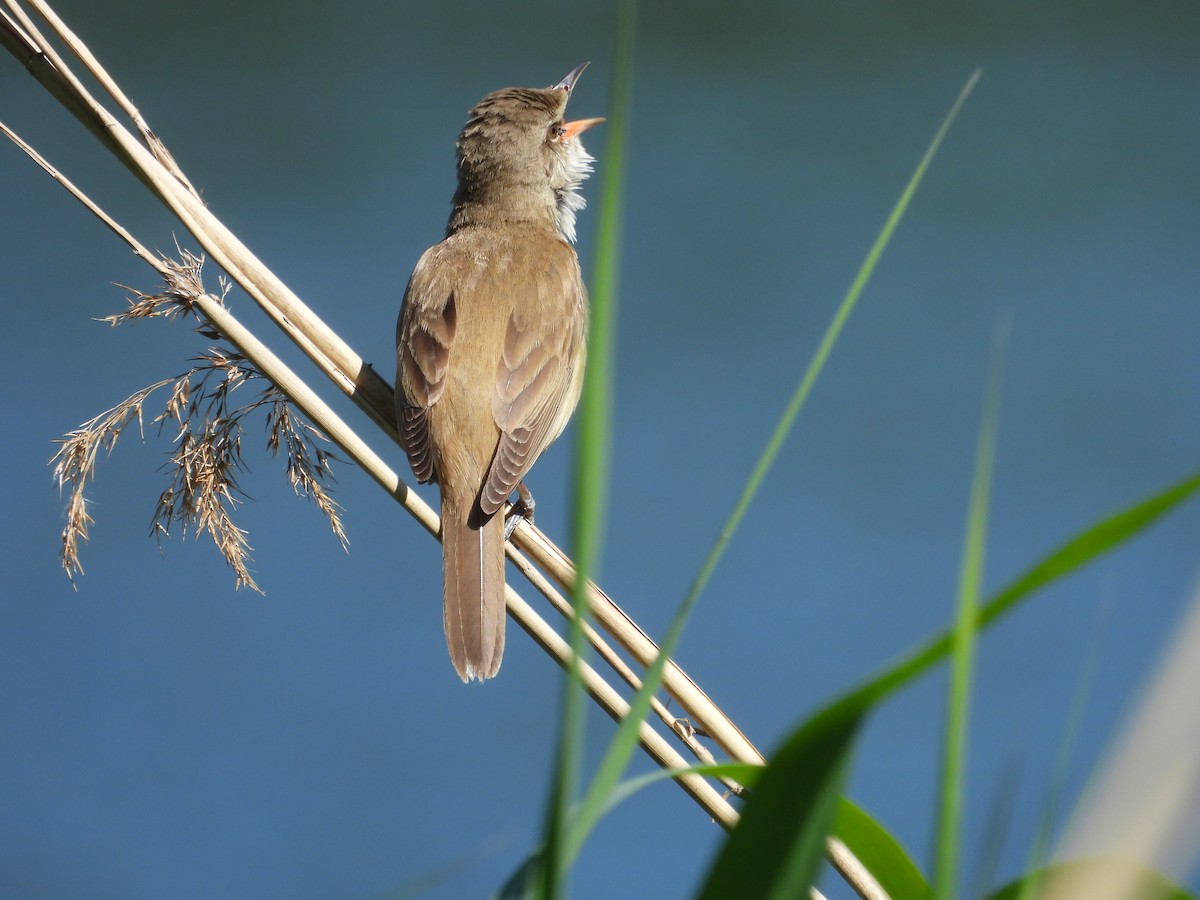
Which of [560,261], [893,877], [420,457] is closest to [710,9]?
[560,261]

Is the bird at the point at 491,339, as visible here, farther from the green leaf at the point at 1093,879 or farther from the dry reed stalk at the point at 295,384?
the green leaf at the point at 1093,879

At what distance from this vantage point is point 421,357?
2.90 metres

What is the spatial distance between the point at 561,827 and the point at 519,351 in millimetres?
2318

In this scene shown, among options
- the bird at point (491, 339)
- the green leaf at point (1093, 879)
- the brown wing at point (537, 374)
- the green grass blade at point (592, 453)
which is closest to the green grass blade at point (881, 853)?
the green leaf at point (1093, 879)

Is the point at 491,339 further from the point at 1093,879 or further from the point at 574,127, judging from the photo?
the point at 1093,879

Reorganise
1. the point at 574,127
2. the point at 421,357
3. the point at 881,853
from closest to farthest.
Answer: the point at 881,853, the point at 421,357, the point at 574,127

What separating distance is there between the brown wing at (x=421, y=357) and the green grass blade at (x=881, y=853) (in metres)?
1.70

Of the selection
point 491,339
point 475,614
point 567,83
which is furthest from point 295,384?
point 567,83

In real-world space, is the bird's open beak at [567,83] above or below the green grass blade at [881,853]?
above

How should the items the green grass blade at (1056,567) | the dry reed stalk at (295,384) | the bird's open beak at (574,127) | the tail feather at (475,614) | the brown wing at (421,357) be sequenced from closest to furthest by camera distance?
1. the green grass blade at (1056,567)
2. the dry reed stalk at (295,384)
3. the tail feather at (475,614)
4. the brown wing at (421,357)
5. the bird's open beak at (574,127)

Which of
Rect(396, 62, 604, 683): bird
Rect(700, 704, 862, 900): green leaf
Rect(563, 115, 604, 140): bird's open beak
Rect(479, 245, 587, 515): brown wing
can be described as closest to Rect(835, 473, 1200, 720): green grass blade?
Rect(700, 704, 862, 900): green leaf

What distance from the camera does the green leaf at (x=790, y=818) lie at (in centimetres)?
70

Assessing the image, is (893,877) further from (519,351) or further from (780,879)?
(519,351)

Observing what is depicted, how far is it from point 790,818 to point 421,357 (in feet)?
7.48
